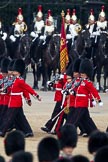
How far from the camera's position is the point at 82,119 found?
54.7ft

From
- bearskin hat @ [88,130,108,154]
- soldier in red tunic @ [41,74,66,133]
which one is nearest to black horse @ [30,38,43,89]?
soldier in red tunic @ [41,74,66,133]

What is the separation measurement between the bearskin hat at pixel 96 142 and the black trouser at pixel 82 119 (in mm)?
6102

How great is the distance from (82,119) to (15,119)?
1131 millimetres

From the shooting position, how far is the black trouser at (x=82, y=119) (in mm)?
16484

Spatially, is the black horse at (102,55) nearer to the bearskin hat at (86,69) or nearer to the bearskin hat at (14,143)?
the bearskin hat at (86,69)

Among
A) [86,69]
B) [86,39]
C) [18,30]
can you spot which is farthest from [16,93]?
[18,30]

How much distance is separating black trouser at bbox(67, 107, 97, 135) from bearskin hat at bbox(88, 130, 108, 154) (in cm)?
610

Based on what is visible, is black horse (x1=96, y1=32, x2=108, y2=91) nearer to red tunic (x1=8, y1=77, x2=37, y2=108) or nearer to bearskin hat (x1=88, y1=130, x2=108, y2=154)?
red tunic (x1=8, y1=77, x2=37, y2=108)

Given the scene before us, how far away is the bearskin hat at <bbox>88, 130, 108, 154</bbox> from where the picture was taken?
10070 millimetres

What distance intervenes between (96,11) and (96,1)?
2.79 feet

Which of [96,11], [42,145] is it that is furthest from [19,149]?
[96,11]

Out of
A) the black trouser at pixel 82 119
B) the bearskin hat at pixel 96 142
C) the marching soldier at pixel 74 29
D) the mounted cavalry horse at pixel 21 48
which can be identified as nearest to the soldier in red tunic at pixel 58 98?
the black trouser at pixel 82 119

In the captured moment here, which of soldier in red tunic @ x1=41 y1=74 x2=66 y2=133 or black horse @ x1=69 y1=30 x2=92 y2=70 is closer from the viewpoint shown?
soldier in red tunic @ x1=41 y1=74 x2=66 y2=133

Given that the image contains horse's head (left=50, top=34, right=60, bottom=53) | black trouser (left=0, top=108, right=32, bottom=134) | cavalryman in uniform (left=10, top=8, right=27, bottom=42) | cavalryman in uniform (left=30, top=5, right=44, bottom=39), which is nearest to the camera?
black trouser (left=0, top=108, right=32, bottom=134)
